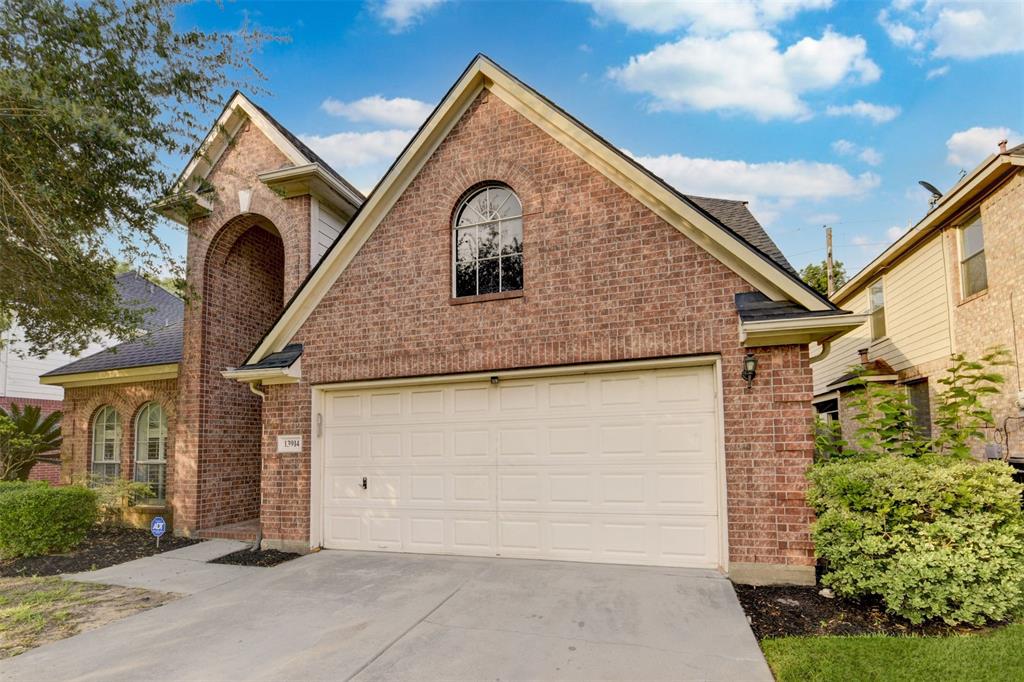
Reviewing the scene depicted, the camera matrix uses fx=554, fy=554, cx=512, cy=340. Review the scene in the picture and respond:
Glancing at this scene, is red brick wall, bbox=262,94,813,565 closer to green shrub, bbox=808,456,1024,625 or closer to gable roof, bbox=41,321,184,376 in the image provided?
green shrub, bbox=808,456,1024,625

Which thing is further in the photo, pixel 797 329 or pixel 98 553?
pixel 98 553

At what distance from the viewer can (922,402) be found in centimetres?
1184

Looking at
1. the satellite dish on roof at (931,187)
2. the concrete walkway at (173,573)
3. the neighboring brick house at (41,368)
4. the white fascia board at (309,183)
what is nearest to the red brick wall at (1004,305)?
the satellite dish on roof at (931,187)

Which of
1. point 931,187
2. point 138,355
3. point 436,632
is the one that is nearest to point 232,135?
point 138,355

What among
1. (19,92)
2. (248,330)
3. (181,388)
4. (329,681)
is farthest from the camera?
(248,330)

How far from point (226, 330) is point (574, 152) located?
300 inches

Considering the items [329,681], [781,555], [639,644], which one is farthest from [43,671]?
[781,555]

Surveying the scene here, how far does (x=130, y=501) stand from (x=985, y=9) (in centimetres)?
1747

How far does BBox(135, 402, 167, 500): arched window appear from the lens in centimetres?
1086

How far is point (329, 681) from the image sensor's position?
13.3 feet

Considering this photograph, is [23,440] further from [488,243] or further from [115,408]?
[488,243]

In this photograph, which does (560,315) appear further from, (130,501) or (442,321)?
(130,501)

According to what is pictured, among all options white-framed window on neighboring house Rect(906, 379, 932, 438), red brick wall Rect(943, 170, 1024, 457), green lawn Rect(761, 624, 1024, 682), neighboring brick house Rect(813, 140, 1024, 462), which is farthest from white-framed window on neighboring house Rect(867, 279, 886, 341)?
green lawn Rect(761, 624, 1024, 682)

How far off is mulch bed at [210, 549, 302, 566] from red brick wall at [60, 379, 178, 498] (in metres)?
3.15
